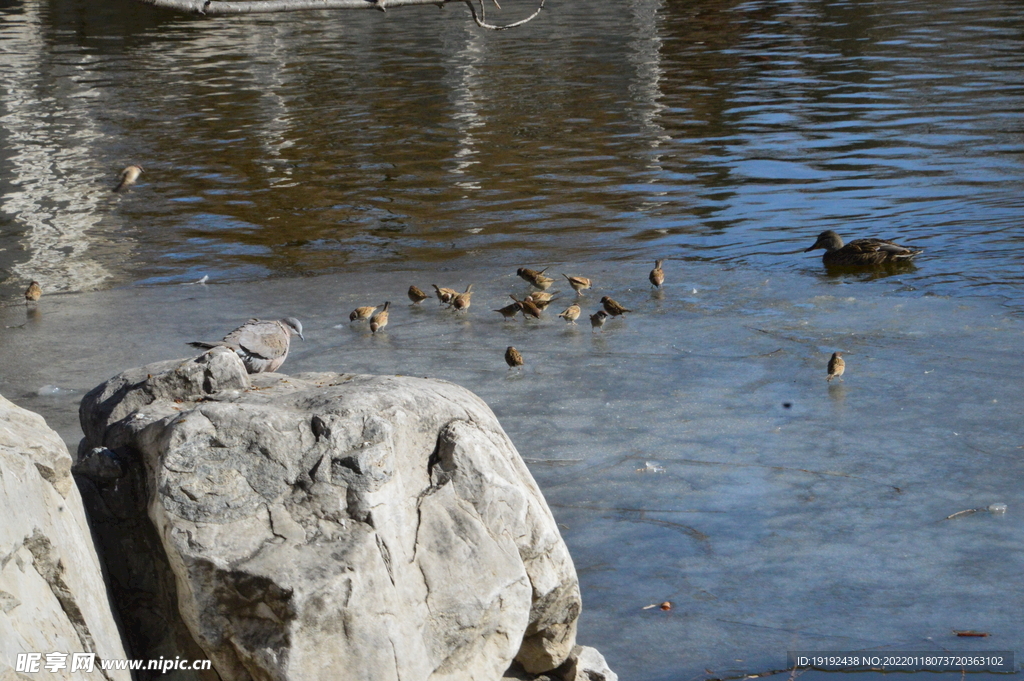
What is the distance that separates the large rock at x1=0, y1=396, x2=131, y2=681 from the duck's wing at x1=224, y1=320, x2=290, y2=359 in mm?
2154

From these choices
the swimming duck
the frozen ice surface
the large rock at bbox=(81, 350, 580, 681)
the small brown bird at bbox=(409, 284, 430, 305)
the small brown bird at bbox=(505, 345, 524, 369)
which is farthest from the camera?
the swimming duck

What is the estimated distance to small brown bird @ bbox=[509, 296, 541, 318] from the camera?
7793 mm

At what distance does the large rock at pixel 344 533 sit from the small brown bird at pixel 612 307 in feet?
12.8

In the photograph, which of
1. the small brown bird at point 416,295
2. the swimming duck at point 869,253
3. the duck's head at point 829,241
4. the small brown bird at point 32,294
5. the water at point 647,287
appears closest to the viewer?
the water at point 647,287

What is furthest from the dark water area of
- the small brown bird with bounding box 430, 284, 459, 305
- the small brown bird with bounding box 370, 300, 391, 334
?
the small brown bird with bounding box 370, 300, 391, 334

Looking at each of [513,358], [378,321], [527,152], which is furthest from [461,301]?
[527,152]

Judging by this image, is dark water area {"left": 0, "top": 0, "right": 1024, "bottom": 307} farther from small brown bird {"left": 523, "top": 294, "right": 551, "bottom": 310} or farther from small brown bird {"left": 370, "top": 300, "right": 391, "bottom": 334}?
small brown bird {"left": 370, "top": 300, "right": 391, "bottom": 334}

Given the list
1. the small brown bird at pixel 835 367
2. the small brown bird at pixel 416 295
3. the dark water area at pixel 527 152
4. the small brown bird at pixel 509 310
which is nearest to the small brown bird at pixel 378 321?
the small brown bird at pixel 416 295

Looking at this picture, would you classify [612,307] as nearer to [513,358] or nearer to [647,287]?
[647,287]

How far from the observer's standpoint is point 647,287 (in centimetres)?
863

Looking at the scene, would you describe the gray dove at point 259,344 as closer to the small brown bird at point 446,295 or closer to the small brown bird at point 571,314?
the small brown bird at point 446,295

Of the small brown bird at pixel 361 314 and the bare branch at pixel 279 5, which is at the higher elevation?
the bare branch at pixel 279 5

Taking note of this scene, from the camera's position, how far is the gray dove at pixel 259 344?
219 inches

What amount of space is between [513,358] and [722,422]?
4.96 ft
